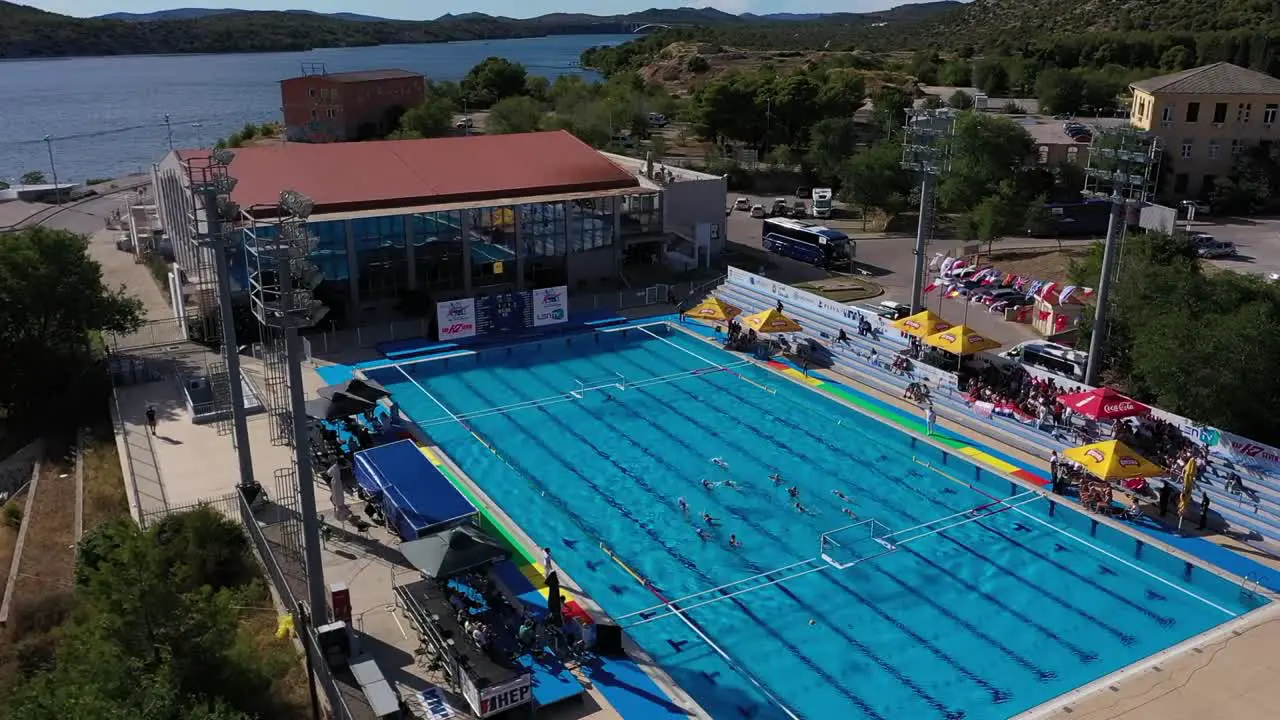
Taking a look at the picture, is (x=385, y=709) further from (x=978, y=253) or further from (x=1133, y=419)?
(x=978, y=253)

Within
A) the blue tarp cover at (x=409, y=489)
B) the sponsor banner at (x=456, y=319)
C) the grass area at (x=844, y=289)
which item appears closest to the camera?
the blue tarp cover at (x=409, y=489)

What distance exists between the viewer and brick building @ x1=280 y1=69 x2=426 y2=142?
69.1 meters

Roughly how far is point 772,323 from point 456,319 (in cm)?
1006

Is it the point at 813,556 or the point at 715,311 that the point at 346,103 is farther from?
the point at 813,556

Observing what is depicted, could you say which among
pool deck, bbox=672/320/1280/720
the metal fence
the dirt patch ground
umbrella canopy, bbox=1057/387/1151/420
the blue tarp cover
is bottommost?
pool deck, bbox=672/320/1280/720

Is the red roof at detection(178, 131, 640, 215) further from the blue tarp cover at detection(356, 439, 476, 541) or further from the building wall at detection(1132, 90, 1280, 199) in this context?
the building wall at detection(1132, 90, 1280, 199)

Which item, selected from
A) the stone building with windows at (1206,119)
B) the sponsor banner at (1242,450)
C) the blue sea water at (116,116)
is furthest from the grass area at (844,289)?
the blue sea water at (116,116)

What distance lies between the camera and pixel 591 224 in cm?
3719

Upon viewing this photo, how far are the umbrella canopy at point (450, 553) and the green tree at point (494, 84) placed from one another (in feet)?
291

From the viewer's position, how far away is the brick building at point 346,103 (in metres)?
69.1

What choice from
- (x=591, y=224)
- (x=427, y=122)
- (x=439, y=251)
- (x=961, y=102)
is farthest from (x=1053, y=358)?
(x=961, y=102)

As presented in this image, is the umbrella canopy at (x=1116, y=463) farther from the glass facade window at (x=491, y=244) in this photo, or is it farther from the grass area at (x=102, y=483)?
the glass facade window at (x=491, y=244)

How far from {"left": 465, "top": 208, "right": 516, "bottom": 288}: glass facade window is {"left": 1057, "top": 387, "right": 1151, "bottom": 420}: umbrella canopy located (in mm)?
20238

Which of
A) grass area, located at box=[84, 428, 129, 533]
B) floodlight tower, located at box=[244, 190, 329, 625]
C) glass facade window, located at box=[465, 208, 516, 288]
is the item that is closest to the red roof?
glass facade window, located at box=[465, 208, 516, 288]
